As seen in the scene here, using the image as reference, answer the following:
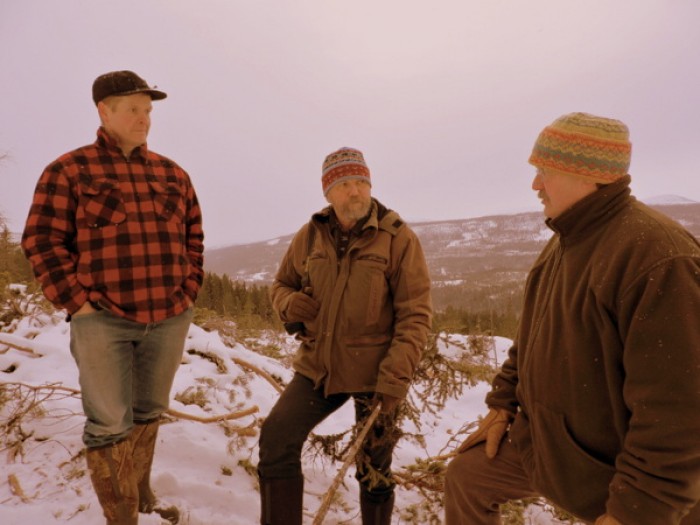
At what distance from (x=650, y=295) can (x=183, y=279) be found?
2306 millimetres

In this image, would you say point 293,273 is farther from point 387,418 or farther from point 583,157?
point 583,157

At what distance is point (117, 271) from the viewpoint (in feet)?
7.25

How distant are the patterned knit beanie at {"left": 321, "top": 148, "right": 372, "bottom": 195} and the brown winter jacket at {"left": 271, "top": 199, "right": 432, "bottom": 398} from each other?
30cm

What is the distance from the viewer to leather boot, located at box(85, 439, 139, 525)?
221 centimetres

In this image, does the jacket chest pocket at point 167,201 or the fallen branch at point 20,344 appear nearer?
the jacket chest pocket at point 167,201

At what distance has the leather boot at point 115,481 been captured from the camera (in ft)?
7.25

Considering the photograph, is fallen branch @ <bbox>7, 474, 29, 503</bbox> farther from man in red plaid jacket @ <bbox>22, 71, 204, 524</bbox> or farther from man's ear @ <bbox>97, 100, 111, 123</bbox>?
man's ear @ <bbox>97, 100, 111, 123</bbox>

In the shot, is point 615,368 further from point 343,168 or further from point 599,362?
point 343,168

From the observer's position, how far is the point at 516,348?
7.49ft

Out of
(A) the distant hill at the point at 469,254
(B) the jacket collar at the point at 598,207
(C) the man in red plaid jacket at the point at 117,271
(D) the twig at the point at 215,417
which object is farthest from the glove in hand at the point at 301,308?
(A) the distant hill at the point at 469,254

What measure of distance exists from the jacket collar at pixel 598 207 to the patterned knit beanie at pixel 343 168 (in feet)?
4.08

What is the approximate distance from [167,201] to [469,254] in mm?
120774

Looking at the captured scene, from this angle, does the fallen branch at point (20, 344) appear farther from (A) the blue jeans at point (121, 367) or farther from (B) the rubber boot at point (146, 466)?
(A) the blue jeans at point (121, 367)

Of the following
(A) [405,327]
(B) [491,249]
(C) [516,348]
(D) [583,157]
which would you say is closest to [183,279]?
(A) [405,327]
